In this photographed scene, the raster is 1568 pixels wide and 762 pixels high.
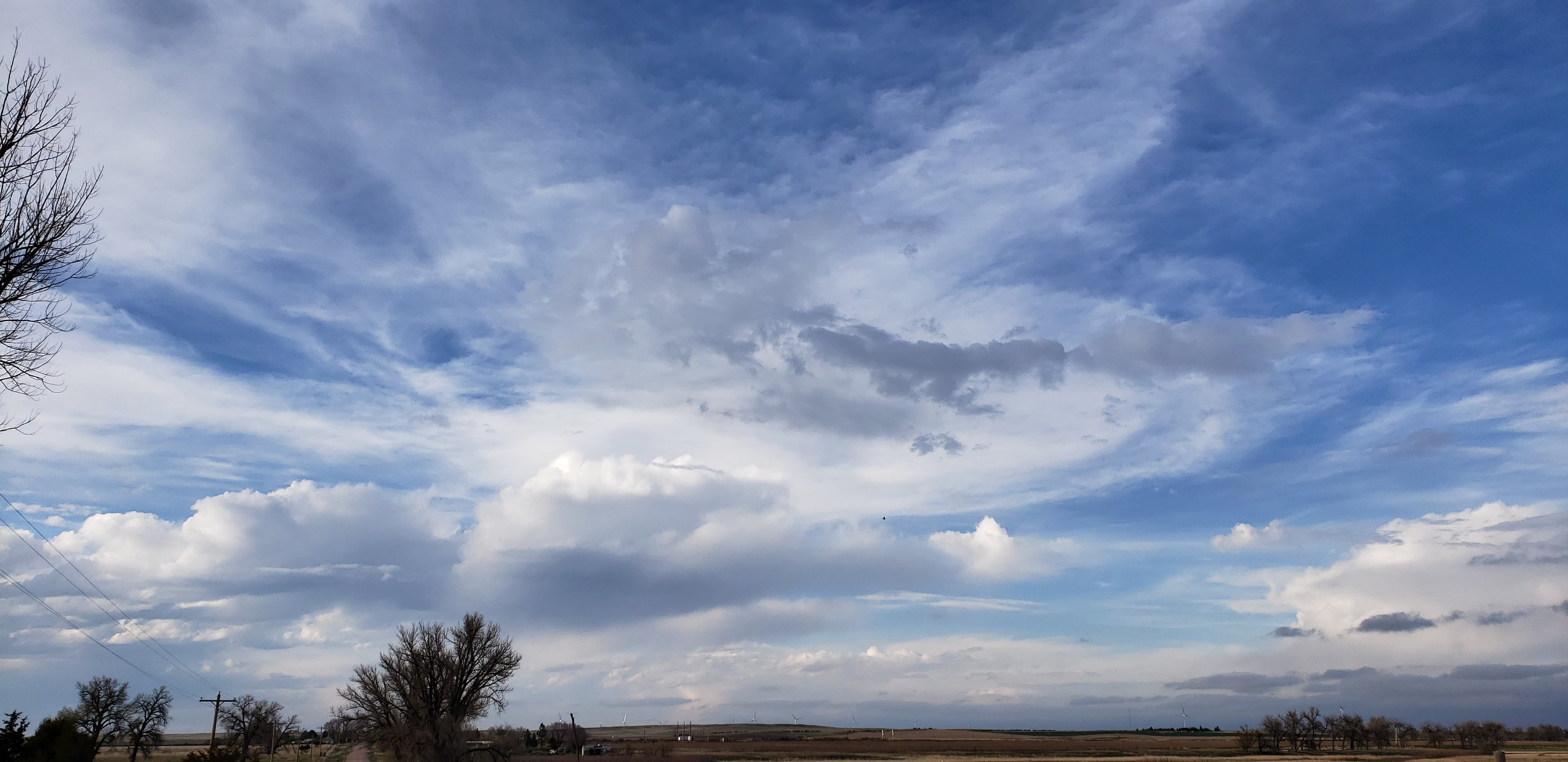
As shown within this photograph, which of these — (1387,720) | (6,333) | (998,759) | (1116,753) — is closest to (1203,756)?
(1116,753)

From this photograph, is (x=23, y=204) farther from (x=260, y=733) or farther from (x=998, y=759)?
(x=260, y=733)

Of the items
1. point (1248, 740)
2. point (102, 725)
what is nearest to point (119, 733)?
point (102, 725)

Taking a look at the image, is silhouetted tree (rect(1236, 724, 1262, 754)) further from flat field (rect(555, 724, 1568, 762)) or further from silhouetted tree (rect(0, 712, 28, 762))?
silhouetted tree (rect(0, 712, 28, 762))

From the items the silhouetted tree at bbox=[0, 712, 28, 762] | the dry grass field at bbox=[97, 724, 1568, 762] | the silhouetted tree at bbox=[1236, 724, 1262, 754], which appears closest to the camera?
the silhouetted tree at bbox=[0, 712, 28, 762]

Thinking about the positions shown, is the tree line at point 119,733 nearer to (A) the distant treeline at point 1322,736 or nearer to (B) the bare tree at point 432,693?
(B) the bare tree at point 432,693

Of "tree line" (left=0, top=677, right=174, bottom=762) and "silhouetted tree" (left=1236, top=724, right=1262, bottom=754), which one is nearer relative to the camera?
"tree line" (left=0, top=677, right=174, bottom=762)

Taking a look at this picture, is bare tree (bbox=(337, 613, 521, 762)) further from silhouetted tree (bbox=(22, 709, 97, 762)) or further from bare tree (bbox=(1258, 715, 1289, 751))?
bare tree (bbox=(1258, 715, 1289, 751))

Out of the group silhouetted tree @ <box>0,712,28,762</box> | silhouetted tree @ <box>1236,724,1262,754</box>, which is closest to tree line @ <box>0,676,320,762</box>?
silhouetted tree @ <box>0,712,28,762</box>

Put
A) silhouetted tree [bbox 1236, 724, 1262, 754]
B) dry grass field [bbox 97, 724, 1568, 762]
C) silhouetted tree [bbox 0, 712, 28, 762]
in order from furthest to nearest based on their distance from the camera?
silhouetted tree [bbox 1236, 724, 1262, 754], dry grass field [bbox 97, 724, 1568, 762], silhouetted tree [bbox 0, 712, 28, 762]

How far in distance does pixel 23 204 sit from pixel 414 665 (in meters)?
69.2

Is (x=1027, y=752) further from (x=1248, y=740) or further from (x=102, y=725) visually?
(x=102, y=725)

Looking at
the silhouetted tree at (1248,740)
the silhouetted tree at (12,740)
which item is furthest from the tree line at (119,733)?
the silhouetted tree at (1248,740)

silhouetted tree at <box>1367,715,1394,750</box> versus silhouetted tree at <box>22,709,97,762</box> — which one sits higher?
silhouetted tree at <box>22,709,97,762</box>

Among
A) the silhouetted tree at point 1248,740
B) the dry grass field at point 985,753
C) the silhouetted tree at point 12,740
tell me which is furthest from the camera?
the silhouetted tree at point 1248,740
